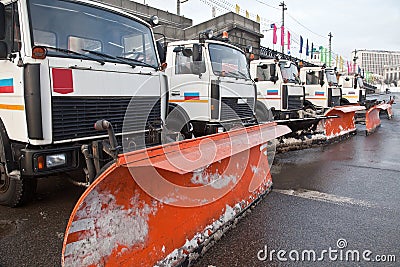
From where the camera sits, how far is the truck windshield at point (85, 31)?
3412 millimetres

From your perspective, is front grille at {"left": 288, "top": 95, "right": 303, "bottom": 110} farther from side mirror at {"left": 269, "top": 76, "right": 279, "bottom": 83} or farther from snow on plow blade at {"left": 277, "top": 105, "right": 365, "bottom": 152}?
snow on plow blade at {"left": 277, "top": 105, "right": 365, "bottom": 152}

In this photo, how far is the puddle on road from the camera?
343 centimetres

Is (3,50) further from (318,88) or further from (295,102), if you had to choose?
(318,88)

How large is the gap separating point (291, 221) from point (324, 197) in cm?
115

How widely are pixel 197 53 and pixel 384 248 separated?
13.8 feet

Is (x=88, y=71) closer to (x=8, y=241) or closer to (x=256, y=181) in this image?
(x=8, y=241)

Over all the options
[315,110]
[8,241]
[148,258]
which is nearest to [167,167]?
[148,258]

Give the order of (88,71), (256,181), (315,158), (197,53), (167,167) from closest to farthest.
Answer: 1. (167,167)
2. (88,71)
3. (256,181)
4. (197,53)
5. (315,158)

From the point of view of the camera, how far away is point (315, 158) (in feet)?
24.7

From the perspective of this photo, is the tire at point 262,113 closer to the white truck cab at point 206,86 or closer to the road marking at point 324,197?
the white truck cab at point 206,86

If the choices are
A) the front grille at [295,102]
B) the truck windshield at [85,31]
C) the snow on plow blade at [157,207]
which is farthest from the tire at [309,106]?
the snow on plow blade at [157,207]

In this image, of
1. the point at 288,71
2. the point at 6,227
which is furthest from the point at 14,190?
the point at 288,71

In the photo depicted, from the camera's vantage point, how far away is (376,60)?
89.8 m

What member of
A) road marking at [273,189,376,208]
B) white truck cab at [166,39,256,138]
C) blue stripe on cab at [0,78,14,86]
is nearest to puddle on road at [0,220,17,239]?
blue stripe on cab at [0,78,14,86]
